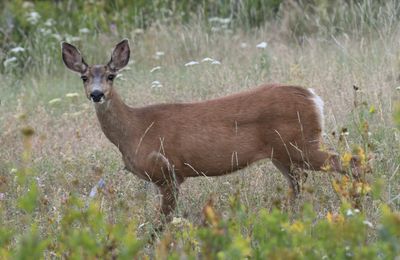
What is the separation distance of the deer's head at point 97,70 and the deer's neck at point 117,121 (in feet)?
0.31

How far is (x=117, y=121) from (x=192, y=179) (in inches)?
32.5

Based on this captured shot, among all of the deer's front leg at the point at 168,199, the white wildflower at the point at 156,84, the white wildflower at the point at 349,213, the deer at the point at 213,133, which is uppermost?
the white wildflower at the point at 349,213

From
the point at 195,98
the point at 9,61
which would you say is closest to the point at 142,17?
the point at 9,61

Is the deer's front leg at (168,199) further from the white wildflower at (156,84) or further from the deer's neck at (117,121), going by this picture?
the white wildflower at (156,84)

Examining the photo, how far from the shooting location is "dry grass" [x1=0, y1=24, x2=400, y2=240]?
5879 millimetres

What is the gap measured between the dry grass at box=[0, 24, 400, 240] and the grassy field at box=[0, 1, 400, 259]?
2 cm

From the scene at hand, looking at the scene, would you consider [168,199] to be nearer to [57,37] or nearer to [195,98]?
[195,98]

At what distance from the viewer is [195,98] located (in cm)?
880

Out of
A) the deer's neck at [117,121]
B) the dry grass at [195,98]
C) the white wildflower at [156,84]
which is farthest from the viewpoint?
the white wildflower at [156,84]

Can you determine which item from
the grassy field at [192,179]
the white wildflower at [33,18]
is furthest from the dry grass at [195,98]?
the white wildflower at [33,18]

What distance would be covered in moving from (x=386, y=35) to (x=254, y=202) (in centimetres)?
387

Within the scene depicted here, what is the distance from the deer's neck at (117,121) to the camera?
6234mm

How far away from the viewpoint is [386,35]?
29.7 ft

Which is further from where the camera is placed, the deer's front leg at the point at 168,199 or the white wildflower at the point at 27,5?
the white wildflower at the point at 27,5
